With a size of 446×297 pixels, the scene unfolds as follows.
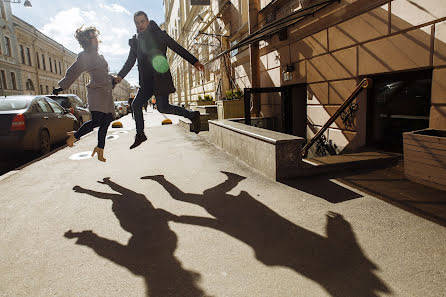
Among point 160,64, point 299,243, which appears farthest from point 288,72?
point 299,243

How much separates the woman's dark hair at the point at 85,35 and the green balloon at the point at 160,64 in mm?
931

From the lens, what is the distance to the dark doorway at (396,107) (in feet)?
15.4

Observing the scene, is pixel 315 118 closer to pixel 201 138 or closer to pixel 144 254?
pixel 201 138

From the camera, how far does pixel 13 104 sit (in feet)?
20.5

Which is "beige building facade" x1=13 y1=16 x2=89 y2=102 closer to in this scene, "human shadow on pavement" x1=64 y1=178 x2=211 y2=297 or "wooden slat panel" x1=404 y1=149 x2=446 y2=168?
"human shadow on pavement" x1=64 y1=178 x2=211 y2=297

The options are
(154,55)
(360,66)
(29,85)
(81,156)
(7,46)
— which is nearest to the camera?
(154,55)

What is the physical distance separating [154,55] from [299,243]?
130 inches

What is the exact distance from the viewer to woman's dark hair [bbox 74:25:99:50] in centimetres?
408

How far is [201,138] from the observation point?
8.48 m

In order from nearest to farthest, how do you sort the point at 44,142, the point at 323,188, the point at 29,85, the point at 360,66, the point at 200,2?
the point at 323,188
the point at 360,66
the point at 44,142
the point at 200,2
the point at 29,85

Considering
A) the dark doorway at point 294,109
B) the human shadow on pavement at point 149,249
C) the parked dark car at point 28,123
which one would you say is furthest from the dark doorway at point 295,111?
the parked dark car at point 28,123

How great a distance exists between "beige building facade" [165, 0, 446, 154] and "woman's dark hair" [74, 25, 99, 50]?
3.97 meters

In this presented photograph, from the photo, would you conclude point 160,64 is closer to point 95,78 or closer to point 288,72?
point 95,78

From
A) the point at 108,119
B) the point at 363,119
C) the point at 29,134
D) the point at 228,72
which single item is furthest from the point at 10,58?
the point at 363,119
